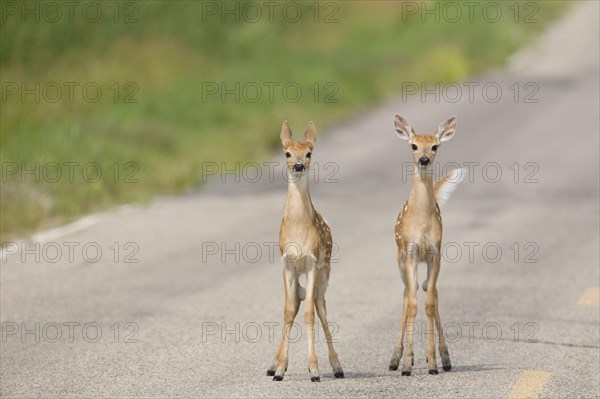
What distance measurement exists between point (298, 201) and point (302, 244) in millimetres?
317

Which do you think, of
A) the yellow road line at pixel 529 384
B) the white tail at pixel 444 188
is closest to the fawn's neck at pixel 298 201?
the white tail at pixel 444 188

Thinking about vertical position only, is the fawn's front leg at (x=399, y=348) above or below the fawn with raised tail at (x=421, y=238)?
below

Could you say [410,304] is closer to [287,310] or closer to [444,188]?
[287,310]

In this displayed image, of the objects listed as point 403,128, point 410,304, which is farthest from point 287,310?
point 403,128

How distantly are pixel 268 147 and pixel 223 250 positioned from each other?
9.07 metres

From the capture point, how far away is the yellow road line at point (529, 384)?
34.6 ft

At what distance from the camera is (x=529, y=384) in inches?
430

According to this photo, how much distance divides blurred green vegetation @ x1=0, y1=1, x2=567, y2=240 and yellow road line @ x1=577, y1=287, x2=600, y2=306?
7.54 meters

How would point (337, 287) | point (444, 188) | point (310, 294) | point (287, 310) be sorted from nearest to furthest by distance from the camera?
point (310, 294), point (287, 310), point (444, 188), point (337, 287)

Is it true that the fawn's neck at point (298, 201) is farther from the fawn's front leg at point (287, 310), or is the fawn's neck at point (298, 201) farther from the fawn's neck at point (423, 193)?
the fawn's neck at point (423, 193)

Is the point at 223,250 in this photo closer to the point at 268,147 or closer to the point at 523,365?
the point at 523,365

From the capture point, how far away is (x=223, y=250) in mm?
18000

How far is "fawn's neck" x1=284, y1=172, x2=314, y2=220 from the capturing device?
407 inches

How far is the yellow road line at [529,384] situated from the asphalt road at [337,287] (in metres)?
0.02
